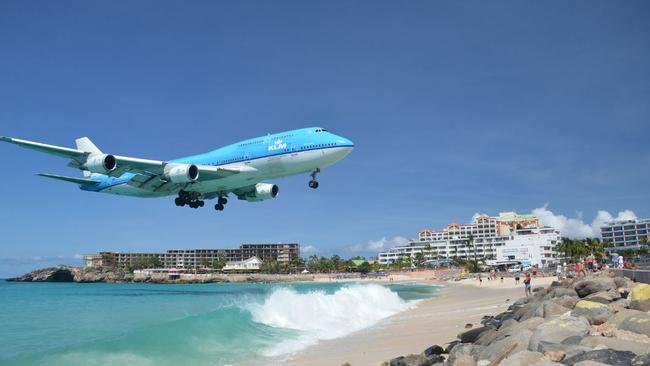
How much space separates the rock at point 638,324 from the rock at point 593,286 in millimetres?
8261

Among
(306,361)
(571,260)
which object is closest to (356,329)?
(306,361)

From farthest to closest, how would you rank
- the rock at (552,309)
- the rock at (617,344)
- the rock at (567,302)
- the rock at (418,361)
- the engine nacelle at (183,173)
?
1. the engine nacelle at (183,173)
2. the rock at (567,302)
3. the rock at (552,309)
4. the rock at (418,361)
5. the rock at (617,344)

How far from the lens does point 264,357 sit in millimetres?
20547

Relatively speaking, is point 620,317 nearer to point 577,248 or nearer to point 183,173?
point 183,173

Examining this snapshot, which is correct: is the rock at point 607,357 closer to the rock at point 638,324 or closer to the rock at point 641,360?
the rock at point 641,360

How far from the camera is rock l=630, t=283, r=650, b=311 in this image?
12.5 m

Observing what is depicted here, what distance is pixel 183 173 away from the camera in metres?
36.7

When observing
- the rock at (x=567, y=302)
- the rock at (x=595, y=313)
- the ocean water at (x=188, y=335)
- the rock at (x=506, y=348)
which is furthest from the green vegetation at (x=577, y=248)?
the rock at (x=506, y=348)

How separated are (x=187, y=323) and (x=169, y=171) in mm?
12257

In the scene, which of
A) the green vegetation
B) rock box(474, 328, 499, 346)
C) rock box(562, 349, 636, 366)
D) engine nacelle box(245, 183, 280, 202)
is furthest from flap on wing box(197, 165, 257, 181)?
the green vegetation

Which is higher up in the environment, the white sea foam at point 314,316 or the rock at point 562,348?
the rock at point 562,348

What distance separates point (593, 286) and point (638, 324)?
8.87 m

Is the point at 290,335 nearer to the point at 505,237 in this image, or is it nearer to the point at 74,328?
the point at 74,328

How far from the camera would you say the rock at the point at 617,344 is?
27.7ft
